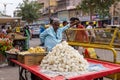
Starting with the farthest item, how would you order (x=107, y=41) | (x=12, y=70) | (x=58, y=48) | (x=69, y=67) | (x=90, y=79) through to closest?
(x=12, y=70) → (x=107, y=41) → (x=58, y=48) → (x=69, y=67) → (x=90, y=79)

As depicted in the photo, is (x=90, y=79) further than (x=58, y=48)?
No

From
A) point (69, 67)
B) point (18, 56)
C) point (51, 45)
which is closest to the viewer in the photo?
point (69, 67)

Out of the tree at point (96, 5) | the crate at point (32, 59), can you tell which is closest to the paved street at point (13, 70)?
the crate at point (32, 59)

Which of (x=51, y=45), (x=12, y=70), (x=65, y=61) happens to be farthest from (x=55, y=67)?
(x=12, y=70)

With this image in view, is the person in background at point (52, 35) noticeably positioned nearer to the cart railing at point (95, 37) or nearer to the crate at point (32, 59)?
the cart railing at point (95, 37)

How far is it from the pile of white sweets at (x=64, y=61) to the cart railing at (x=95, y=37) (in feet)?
4.90

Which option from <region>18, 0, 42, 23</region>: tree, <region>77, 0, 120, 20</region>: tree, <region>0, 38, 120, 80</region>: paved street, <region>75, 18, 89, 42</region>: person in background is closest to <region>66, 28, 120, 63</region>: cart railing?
<region>75, 18, 89, 42</region>: person in background

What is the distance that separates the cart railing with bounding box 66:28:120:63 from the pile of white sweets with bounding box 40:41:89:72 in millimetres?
1495

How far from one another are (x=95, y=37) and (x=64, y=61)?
255 cm

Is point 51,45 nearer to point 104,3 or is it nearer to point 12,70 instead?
point 12,70

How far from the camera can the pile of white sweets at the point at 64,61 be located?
14.1ft

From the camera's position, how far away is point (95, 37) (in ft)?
22.3

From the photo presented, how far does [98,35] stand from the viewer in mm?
6793

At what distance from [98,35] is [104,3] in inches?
815
